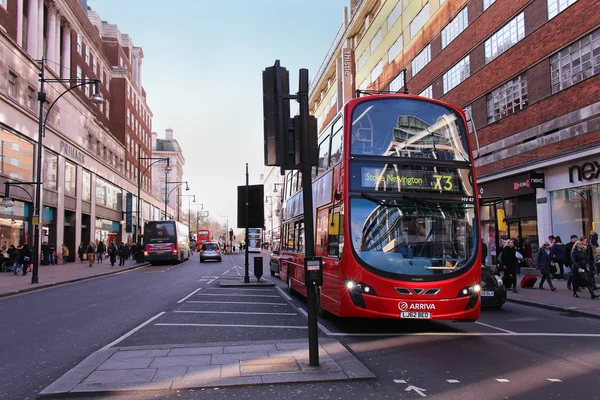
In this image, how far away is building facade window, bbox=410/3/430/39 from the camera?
31.6m

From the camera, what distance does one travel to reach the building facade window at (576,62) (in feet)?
58.2

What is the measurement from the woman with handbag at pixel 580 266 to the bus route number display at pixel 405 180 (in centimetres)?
705

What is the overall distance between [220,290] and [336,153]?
341 inches

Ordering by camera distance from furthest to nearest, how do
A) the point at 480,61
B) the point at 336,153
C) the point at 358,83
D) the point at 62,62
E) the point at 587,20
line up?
the point at 358,83 → the point at 62,62 → the point at 480,61 → the point at 587,20 → the point at 336,153

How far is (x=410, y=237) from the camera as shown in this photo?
321 inches

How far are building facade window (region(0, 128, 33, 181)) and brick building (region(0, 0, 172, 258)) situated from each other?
0.05 metres

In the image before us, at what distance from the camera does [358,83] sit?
155 feet

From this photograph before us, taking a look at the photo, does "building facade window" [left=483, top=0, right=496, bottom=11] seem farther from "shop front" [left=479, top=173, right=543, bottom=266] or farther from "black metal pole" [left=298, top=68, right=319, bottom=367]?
"black metal pole" [left=298, top=68, right=319, bottom=367]

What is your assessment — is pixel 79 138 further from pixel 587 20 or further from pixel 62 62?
pixel 587 20

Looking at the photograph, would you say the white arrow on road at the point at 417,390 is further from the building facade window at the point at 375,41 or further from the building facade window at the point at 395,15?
the building facade window at the point at 375,41

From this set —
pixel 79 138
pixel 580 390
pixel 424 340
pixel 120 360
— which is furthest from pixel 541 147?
pixel 79 138

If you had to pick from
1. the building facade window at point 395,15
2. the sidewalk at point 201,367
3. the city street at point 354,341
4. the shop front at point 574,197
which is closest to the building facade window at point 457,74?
the shop front at point 574,197

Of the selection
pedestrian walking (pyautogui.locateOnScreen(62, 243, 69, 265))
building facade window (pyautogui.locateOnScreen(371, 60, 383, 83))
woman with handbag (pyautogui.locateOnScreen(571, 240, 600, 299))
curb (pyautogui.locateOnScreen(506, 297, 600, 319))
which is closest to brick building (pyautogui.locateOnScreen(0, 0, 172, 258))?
pedestrian walking (pyautogui.locateOnScreen(62, 243, 69, 265))

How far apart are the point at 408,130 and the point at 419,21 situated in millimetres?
26952
